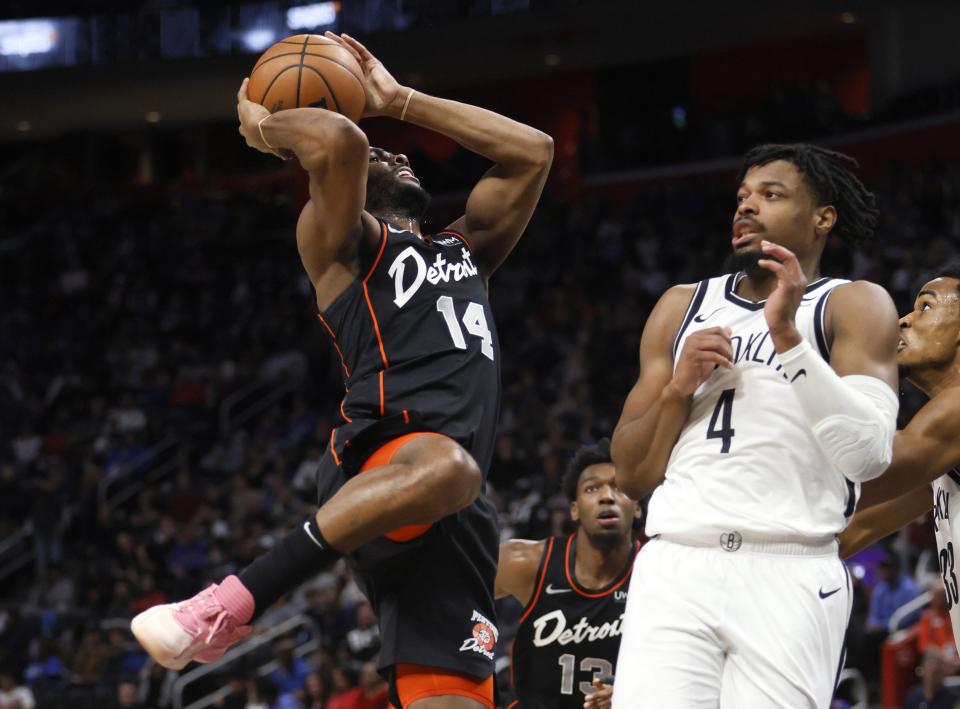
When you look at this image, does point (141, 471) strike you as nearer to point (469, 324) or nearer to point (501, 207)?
point (501, 207)

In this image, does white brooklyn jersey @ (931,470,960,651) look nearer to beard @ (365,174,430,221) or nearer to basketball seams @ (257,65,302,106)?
beard @ (365,174,430,221)

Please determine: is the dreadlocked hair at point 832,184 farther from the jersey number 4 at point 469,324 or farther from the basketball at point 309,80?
the basketball at point 309,80

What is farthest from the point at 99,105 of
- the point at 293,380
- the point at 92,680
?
the point at 92,680

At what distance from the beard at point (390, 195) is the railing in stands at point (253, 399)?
45.1 feet

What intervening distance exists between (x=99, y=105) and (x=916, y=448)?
21.4 m

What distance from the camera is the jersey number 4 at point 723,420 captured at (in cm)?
372

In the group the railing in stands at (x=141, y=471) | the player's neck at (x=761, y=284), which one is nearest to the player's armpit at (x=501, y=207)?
the player's neck at (x=761, y=284)

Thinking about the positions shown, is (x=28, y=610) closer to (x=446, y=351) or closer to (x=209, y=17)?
(x=209, y=17)

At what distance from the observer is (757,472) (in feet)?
12.0

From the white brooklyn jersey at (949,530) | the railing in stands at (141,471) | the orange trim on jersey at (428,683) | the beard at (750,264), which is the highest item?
the beard at (750,264)

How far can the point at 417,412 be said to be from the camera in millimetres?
4215

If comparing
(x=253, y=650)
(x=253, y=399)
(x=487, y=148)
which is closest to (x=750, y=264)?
(x=487, y=148)

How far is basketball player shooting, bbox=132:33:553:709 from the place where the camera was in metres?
3.88

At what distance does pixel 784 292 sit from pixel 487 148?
61.5 inches
